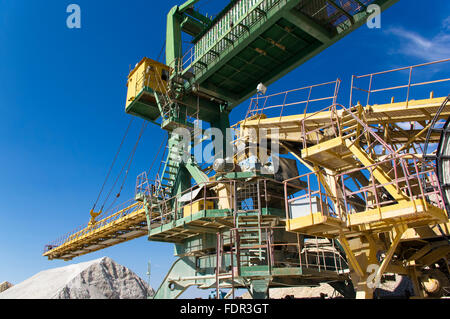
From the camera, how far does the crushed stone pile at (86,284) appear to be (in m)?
30.2

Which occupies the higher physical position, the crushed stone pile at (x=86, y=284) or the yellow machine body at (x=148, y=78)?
the yellow machine body at (x=148, y=78)

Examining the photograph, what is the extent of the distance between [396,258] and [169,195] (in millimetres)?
11590

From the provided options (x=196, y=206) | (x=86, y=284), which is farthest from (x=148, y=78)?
(x=86, y=284)

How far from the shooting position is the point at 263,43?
1680 centimetres

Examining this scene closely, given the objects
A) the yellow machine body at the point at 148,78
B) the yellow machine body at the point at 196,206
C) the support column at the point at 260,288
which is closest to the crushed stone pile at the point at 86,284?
the yellow machine body at the point at 148,78

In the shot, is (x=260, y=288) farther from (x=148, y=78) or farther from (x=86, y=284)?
(x=86, y=284)

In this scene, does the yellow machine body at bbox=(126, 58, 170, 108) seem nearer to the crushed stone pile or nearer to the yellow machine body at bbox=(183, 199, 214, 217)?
the yellow machine body at bbox=(183, 199, 214, 217)

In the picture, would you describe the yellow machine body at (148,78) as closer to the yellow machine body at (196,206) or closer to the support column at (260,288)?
the yellow machine body at (196,206)

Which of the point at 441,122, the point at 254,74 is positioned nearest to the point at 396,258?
the point at 441,122

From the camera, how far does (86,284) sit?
31.4 metres

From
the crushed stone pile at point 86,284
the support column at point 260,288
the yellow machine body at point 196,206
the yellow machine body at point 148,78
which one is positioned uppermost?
the yellow machine body at point 148,78

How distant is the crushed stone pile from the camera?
1188 inches

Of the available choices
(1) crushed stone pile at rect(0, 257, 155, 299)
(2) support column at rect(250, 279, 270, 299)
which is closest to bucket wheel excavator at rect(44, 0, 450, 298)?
(2) support column at rect(250, 279, 270, 299)

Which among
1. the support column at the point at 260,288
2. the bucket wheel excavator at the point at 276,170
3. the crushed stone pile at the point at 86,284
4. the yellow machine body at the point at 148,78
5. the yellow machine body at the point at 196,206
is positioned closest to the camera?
the bucket wheel excavator at the point at 276,170
